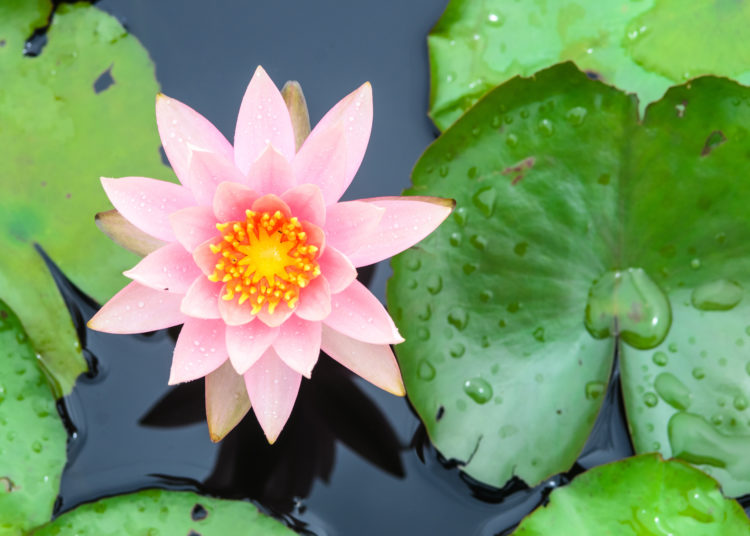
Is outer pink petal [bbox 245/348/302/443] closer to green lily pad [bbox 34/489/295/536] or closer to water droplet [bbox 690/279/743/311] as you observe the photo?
green lily pad [bbox 34/489/295/536]

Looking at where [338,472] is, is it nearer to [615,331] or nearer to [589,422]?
[589,422]

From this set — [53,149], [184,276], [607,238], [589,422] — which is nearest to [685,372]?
[589,422]

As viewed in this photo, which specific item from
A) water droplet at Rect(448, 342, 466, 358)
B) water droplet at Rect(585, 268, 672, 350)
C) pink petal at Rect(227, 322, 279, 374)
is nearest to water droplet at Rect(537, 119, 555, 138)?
water droplet at Rect(585, 268, 672, 350)

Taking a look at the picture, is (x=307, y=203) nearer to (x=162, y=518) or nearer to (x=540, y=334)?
(x=540, y=334)

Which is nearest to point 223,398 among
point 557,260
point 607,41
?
point 557,260

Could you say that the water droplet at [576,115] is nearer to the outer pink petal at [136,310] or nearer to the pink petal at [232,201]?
the pink petal at [232,201]

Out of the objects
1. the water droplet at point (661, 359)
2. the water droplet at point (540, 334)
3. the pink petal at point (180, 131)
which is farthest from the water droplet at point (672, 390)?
the pink petal at point (180, 131)
